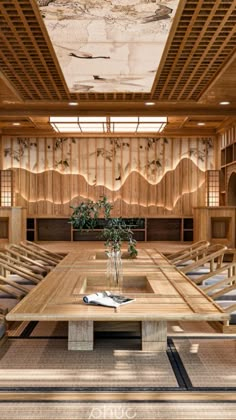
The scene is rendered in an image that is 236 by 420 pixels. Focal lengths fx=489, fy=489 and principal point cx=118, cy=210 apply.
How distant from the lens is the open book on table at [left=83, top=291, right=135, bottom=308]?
3670 mm

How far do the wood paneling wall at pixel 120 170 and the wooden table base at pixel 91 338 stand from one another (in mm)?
9581

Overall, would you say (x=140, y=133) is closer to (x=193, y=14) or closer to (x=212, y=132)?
(x=212, y=132)

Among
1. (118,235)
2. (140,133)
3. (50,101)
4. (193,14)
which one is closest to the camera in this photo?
(193,14)

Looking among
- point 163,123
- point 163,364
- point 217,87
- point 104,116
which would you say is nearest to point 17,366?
point 163,364

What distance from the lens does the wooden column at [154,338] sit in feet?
12.8

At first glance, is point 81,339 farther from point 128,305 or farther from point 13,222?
point 13,222

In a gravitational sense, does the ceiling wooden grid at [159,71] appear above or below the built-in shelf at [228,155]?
above

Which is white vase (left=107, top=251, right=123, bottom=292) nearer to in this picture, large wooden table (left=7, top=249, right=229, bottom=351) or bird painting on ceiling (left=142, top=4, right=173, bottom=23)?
large wooden table (left=7, top=249, right=229, bottom=351)

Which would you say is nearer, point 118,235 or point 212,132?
point 118,235

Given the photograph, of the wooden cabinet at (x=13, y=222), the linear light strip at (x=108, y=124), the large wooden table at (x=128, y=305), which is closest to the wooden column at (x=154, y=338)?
the large wooden table at (x=128, y=305)

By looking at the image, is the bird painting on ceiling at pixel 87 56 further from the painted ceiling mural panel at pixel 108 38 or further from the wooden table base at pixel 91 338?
the wooden table base at pixel 91 338

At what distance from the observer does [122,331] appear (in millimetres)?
4453

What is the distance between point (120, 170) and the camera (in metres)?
13.5

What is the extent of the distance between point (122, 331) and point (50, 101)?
5199mm
